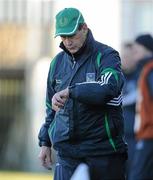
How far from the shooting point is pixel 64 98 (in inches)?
271

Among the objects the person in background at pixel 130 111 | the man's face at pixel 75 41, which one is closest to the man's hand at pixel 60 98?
the man's face at pixel 75 41

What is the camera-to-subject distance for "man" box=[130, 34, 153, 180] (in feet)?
32.8

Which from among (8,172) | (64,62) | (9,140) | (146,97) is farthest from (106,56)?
(9,140)

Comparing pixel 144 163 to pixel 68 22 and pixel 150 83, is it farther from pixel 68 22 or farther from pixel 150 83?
pixel 68 22

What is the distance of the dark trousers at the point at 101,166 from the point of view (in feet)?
23.7

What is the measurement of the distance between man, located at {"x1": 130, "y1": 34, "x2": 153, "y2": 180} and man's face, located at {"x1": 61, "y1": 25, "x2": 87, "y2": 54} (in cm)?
291

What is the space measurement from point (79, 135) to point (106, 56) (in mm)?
608

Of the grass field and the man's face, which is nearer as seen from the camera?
the man's face

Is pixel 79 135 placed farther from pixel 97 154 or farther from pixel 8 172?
pixel 8 172

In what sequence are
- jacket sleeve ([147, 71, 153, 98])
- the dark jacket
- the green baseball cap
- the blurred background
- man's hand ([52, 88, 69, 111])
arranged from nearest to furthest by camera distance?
man's hand ([52, 88, 69, 111]) → the green baseball cap → the dark jacket → jacket sleeve ([147, 71, 153, 98]) → the blurred background

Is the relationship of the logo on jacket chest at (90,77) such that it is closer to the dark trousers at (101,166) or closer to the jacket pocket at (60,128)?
the jacket pocket at (60,128)

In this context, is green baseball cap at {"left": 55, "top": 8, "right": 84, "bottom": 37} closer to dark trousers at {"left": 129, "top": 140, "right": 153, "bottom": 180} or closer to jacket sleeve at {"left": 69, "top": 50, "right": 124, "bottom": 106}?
jacket sleeve at {"left": 69, "top": 50, "right": 124, "bottom": 106}

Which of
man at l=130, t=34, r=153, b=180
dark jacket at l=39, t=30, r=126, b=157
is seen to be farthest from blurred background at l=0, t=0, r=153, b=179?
dark jacket at l=39, t=30, r=126, b=157

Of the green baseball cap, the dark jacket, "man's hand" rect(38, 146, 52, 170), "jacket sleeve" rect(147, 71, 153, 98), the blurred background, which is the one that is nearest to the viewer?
the green baseball cap
